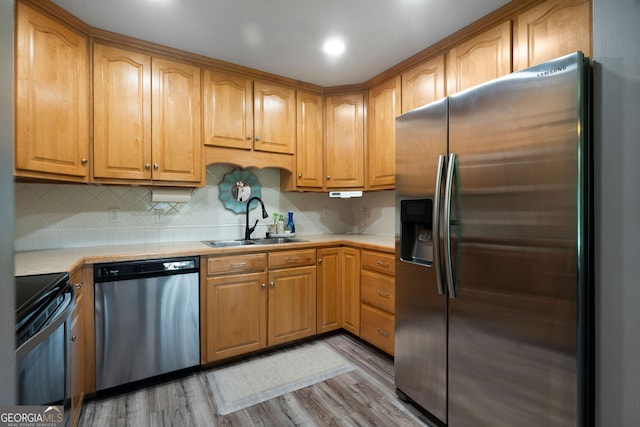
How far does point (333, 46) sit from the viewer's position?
2.19m

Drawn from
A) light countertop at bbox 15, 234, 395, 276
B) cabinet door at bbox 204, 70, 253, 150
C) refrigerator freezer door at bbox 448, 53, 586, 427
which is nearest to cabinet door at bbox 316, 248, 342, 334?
light countertop at bbox 15, 234, 395, 276

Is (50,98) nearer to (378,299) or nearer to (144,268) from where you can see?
(144,268)

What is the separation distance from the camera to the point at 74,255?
1820 millimetres

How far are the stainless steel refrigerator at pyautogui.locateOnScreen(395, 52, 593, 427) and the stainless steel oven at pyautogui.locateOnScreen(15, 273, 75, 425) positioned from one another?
1.57 meters

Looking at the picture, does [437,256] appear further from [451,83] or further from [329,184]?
[329,184]

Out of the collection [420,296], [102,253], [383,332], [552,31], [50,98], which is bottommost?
[383,332]

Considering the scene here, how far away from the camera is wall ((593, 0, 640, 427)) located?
3.33ft

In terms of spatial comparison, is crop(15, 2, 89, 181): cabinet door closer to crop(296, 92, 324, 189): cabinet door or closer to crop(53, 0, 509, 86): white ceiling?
crop(53, 0, 509, 86): white ceiling

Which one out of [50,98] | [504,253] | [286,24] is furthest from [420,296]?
[50,98]

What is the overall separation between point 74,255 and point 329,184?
2.07 meters

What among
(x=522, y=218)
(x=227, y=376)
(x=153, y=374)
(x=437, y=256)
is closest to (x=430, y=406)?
(x=437, y=256)

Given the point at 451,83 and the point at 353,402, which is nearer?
the point at 353,402

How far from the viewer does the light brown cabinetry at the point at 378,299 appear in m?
2.23

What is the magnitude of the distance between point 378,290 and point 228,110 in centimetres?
193
